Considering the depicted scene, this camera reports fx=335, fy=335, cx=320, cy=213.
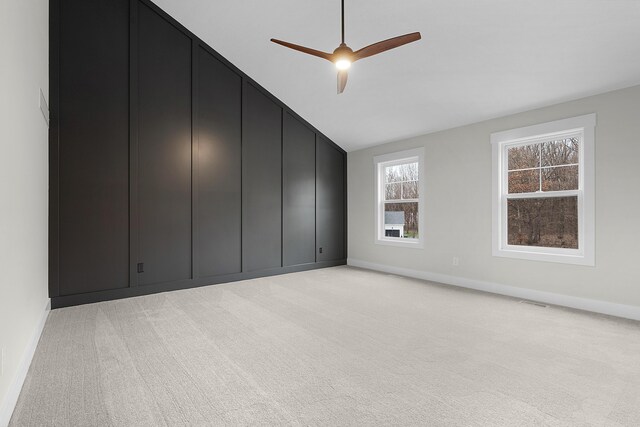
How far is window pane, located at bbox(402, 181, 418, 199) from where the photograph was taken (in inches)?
226

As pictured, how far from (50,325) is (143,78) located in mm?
3138

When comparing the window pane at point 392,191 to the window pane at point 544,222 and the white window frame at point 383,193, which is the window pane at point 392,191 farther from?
the window pane at point 544,222

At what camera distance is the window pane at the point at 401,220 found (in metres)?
5.76

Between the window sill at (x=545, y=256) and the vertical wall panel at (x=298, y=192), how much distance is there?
3.14 metres

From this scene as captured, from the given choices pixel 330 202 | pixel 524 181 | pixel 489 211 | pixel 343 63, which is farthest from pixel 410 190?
pixel 343 63

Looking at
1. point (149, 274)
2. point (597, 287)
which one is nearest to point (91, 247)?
point (149, 274)

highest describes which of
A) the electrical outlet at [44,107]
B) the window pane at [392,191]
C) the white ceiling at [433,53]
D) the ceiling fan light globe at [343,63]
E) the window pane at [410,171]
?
the white ceiling at [433,53]

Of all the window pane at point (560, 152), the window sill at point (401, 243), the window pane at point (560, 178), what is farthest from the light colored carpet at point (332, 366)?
the window pane at point (560, 152)

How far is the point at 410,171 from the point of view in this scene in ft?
19.1

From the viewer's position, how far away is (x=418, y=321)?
3363mm

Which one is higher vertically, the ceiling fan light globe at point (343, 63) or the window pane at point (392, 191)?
the ceiling fan light globe at point (343, 63)

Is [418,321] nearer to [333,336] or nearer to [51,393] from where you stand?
[333,336]

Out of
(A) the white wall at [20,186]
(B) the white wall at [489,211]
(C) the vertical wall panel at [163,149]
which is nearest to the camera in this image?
(A) the white wall at [20,186]

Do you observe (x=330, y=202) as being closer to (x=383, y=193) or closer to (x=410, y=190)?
(x=383, y=193)
